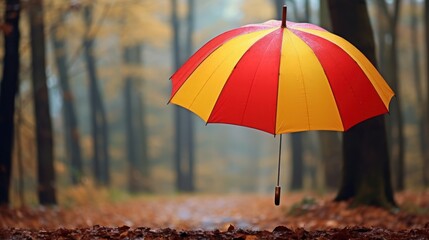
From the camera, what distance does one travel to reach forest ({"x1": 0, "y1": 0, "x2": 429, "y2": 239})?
8633mm

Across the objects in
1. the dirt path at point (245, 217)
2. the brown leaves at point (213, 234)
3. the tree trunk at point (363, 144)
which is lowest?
the dirt path at point (245, 217)

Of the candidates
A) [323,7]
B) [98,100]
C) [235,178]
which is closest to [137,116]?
[98,100]

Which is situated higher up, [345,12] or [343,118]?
[345,12]

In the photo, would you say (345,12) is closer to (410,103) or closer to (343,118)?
(343,118)

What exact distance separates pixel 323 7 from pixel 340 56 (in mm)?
7534

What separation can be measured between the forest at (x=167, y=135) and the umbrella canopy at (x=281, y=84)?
10.6 inches

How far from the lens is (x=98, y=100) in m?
22.1

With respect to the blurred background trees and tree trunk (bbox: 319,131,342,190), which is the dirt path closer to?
the blurred background trees

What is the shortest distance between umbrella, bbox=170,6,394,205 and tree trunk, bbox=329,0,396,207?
9.79 feet

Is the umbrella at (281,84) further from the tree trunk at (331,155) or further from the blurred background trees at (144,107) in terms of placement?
the tree trunk at (331,155)

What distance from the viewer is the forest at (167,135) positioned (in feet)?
28.3

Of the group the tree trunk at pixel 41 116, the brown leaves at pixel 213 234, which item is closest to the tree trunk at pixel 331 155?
the tree trunk at pixel 41 116

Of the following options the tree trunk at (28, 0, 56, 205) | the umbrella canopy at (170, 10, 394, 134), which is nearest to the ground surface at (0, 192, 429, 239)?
the tree trunk at (28, 0, 56, 205)

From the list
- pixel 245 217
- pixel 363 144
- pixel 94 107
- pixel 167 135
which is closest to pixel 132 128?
pixel 94 107
